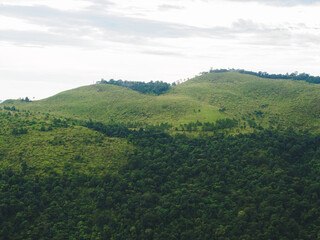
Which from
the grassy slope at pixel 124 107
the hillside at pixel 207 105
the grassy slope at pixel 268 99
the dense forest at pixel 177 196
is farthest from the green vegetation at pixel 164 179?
the grassy slope at pixel 124 107

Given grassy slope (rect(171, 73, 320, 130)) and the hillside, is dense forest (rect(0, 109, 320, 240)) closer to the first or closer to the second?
grassy slope (rect(171, 73, 320, 130))

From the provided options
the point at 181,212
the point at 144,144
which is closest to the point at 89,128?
the point at 144,144

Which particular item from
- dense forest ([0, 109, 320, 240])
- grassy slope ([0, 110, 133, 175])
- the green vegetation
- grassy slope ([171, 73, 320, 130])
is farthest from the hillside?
grassy slope ([0, 110, 133, 175])

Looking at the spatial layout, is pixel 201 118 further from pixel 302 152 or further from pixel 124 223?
pixel 124 223

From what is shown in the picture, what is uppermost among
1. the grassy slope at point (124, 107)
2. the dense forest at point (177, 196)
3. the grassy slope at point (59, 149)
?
the grassy slope at point (124, 107)

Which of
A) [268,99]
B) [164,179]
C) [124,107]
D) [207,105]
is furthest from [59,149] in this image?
[268,99]

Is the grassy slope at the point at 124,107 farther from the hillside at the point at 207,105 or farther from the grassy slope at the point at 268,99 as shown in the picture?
the grassy slope at the point at 268,99
